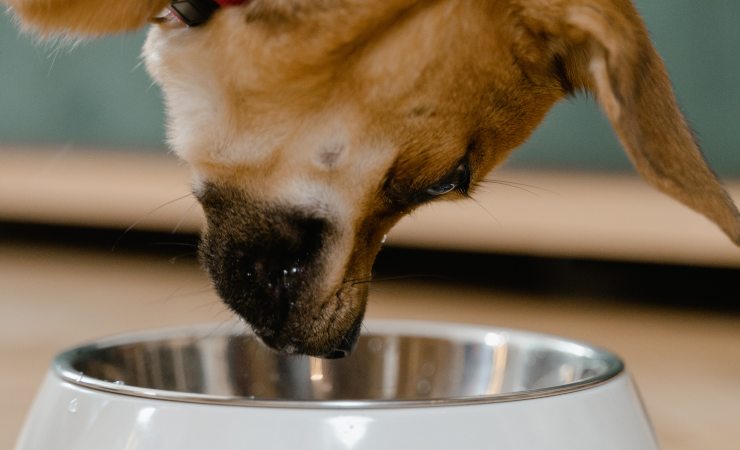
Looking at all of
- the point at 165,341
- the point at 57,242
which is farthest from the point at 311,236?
the point at 57,242

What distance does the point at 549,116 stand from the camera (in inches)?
67.1

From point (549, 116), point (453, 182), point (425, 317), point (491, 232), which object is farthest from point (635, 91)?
point (491, 232)

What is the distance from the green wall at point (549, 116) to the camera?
6.14 ft

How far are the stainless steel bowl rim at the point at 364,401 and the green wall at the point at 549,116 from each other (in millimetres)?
876

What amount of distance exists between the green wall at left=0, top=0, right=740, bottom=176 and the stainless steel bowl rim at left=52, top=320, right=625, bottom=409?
34.5 inches

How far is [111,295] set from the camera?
2244 millimetres

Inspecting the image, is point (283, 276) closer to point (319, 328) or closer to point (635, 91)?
point (319, 328)

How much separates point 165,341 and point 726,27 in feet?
4.40

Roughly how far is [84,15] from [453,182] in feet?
1.18

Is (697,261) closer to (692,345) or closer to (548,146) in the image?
(692,345)

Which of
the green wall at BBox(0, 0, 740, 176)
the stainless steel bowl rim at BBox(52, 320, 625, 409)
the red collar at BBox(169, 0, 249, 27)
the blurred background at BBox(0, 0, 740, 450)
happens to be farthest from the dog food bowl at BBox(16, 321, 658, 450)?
the green wall at BBox(0, 0, 740, 176)

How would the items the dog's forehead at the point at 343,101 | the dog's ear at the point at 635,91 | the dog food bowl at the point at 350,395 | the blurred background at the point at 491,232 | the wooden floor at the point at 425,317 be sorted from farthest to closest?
the blurred background at the point at 491,232 < the wooden floor at the point at 425,317 < the dog's forehead at the point at 343,101 < the dog's ear at the point at 635,91 < the dog food bowl at the point at 350,395

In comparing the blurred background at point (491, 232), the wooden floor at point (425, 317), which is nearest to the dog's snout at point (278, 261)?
the wooden floor at point (425, 317)

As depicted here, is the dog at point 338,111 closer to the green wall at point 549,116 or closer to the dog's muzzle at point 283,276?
the dog's muzzle at point 283,276
